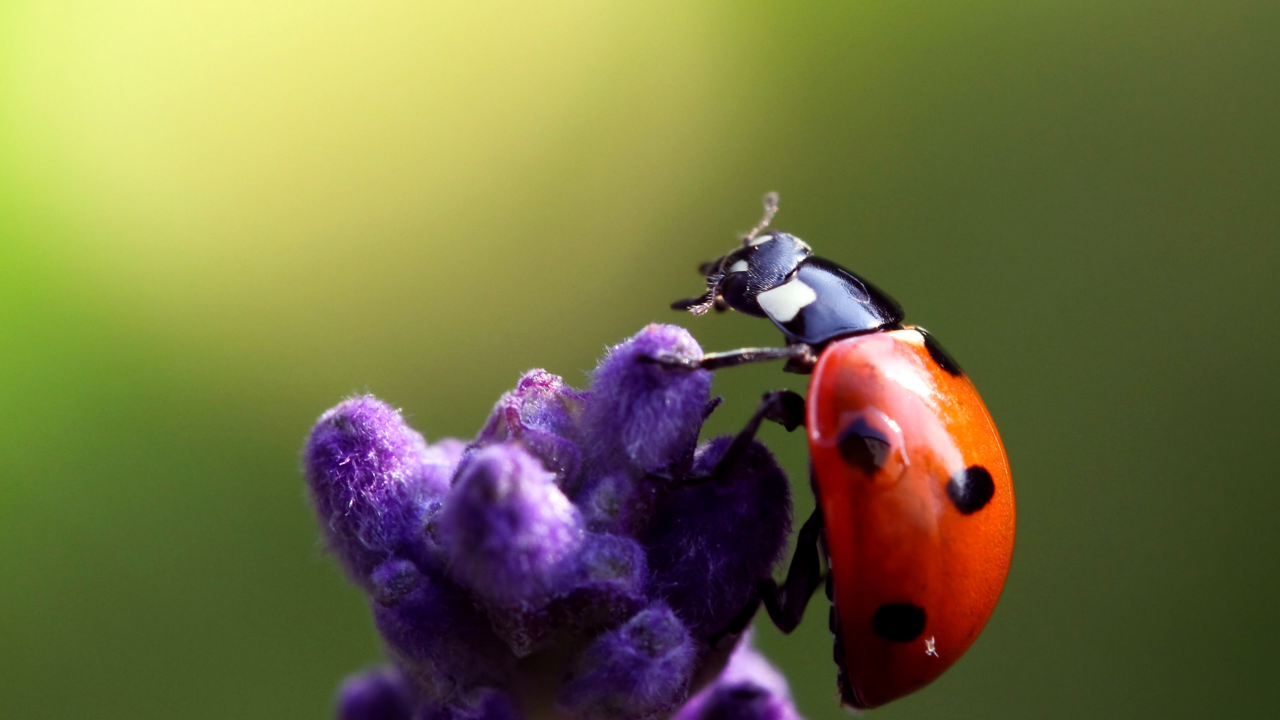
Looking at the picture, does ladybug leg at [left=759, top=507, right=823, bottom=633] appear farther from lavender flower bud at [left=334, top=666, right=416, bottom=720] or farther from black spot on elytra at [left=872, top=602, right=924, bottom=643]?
lavender flower bud at [left=334, top=666, right=416, bottom=720]

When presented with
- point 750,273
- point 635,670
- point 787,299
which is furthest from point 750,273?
point 635,670

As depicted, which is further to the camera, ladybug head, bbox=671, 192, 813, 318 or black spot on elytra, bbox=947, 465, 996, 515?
ladybug head, bbox=671, 192, 813, 318

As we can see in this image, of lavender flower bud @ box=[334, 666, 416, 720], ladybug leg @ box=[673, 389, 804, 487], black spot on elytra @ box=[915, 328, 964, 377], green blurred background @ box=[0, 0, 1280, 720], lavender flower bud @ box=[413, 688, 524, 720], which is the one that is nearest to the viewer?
lavender flower bud @ box=[413, 688, 524, 720]

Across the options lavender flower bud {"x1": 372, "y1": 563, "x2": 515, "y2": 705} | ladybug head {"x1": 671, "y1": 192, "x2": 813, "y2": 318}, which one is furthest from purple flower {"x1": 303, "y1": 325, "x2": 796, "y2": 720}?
→ ladybug head {"x1": 671, "y1": 192, "x2": 813, "y2": 318}

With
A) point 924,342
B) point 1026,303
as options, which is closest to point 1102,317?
point 1026,303

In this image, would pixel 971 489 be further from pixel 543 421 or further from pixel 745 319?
pixel 745 319

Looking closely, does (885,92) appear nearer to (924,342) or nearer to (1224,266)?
(1224,266)

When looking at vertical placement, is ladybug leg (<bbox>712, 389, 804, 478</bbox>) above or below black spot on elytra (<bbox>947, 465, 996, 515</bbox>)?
above

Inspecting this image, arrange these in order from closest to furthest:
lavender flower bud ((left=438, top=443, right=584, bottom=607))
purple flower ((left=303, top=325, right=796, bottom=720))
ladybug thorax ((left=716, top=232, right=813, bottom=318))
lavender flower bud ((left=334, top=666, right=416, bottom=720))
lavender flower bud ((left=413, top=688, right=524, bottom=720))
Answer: lavender flower bud ((left=438, top=443, right=584, bottom=607))
purple flower ((left=303, top=325, right=796, bottom=720))
lavender flower bud ((left=413, top=688, right=524, bottom=720))
lavender flower bud ((left=334, top=666, right=416, bottom=720))
ladybug thorax ((left=716, top=232, right=813, bottom=318))
